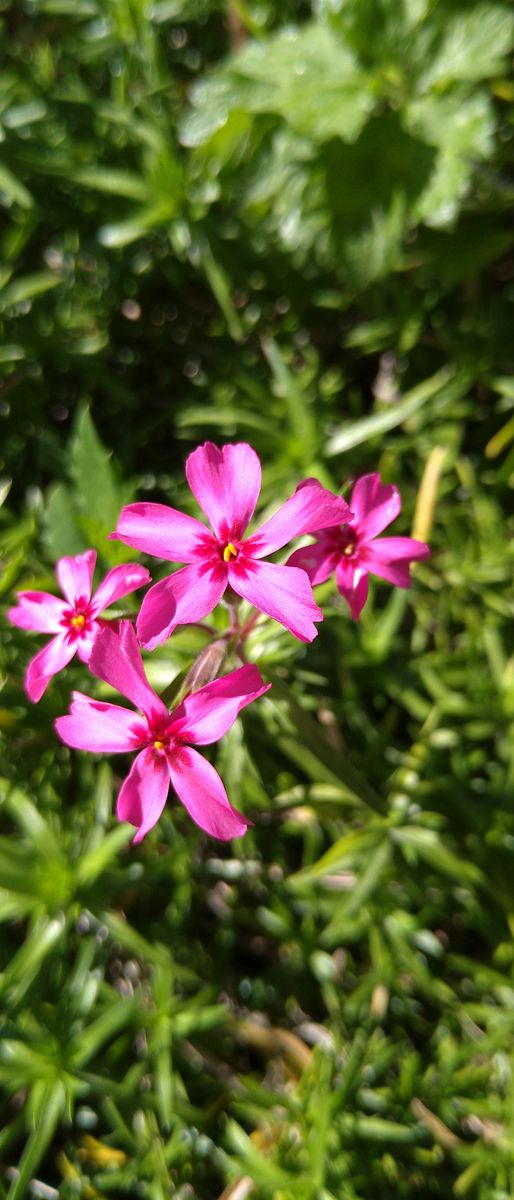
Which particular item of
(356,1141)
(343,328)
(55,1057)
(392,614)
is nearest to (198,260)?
(343,328)

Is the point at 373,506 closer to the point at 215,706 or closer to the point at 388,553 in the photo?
the point at 388,553

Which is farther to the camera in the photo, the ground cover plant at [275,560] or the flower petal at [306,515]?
the ground cover plant at [275,560]

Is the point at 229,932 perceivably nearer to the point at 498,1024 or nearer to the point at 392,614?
the point at 498,1024

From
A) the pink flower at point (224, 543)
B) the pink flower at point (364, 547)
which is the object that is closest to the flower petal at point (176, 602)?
the pink flower at point (224, 543)

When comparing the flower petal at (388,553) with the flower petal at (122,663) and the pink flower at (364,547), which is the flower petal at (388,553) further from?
the flower petal at (122,663)

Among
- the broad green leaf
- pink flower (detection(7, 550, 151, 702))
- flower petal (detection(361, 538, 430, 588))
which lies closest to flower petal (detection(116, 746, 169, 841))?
pink flower (detection(7, 550, 151, 702))

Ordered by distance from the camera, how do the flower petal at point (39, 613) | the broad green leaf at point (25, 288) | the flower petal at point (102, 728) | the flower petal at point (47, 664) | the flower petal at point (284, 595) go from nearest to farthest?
the flower petal at point (284, 595) < the flower petal at point (102, 728) < the flower petal at point (47, 664) < the flower petal at point (39, 613) < the broad green leaf at point (25, 288)
